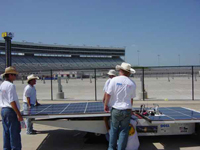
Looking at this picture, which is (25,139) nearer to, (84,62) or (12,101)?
(12,101)

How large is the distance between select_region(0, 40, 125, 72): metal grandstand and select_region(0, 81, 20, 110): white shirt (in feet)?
246

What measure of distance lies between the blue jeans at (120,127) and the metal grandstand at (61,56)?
75635mm

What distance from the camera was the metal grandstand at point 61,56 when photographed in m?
85.3

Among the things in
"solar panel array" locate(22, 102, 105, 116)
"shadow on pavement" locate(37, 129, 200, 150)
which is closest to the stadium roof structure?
"solar panel array" locate(22, 102, 105, 116)

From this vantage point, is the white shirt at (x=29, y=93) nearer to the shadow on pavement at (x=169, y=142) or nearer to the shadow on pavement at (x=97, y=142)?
the shadow on pavement at (x=97, y=142)

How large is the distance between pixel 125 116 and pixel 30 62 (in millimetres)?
88515

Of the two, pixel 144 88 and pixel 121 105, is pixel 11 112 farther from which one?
pixel 144 88

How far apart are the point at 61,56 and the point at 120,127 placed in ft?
339

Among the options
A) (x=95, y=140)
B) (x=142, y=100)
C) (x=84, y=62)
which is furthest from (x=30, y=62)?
(x=95, y=140)

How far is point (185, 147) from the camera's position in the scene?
206 inches

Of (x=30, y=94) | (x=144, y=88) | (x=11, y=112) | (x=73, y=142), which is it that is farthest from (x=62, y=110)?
(x=144, y=88)

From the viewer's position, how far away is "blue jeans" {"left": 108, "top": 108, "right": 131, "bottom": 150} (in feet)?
13.7

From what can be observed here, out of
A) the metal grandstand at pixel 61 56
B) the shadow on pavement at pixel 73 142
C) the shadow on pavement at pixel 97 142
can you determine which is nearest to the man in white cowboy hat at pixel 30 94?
the shadow on pavement at pixel 73 142

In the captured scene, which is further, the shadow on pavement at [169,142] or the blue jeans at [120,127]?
the shadow on pavement at [169,142]
